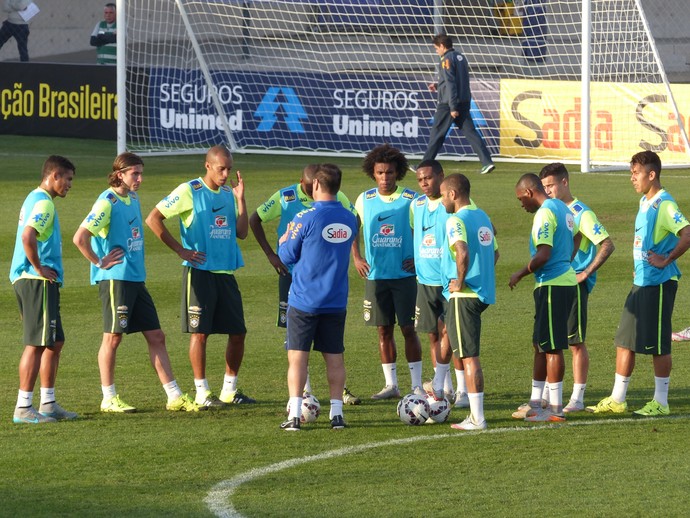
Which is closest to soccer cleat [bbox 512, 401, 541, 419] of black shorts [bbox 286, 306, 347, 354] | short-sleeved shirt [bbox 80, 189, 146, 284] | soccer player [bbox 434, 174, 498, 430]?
soccer player [bbox 434, 174, 498, 430]

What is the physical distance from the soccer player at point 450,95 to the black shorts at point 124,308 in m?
11.3

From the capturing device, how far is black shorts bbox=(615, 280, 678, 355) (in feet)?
31.8

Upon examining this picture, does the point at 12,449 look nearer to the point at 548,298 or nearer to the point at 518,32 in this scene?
the point at 548,298

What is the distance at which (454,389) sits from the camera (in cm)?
1105

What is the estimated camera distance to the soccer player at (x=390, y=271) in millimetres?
10594

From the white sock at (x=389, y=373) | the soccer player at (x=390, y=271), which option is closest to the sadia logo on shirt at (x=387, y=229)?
the soccer player at (x=390, y=271)

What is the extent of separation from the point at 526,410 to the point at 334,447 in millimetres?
1690

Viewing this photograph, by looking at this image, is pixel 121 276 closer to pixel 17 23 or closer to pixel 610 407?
pixel 610 407

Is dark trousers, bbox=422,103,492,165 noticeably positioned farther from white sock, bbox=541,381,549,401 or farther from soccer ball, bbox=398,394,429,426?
soccer ball, bbox=398,394,429,426

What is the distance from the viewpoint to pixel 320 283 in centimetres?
930

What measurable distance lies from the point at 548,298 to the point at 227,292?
2574 millimetres

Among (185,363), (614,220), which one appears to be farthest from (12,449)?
(614,220)

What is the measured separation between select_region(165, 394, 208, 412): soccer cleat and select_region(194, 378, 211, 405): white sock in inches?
4.7

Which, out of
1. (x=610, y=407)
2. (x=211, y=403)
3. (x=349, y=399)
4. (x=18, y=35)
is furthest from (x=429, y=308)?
(x=18, y=35)
